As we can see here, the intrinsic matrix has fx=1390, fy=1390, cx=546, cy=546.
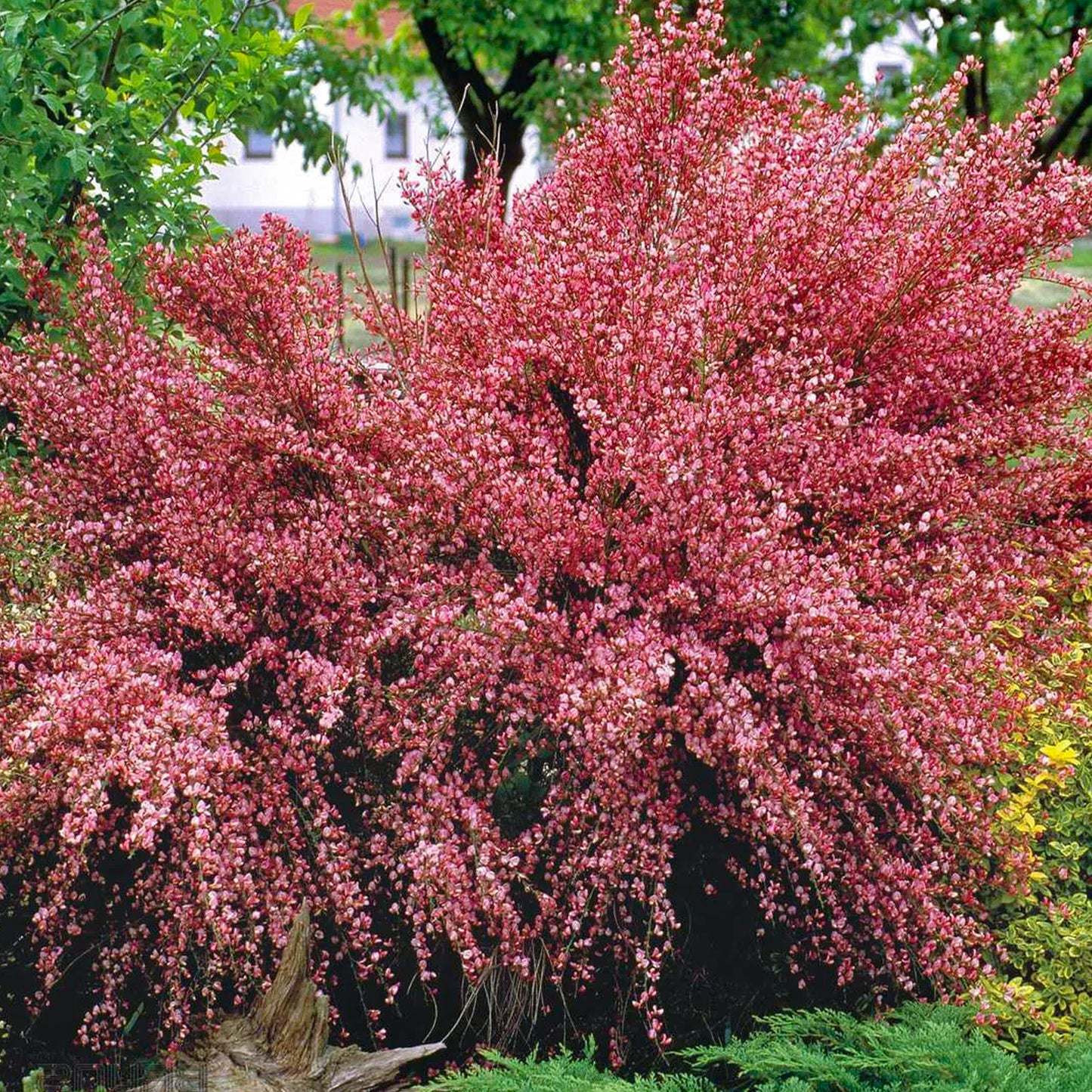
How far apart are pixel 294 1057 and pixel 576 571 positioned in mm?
1456

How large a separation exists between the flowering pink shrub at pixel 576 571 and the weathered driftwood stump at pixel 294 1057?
0.14 metres

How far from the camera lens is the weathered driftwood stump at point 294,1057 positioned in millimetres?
3529

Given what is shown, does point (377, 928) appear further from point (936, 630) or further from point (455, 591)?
point (936, 630)

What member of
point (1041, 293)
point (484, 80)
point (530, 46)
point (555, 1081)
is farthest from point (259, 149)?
point (555, 1081)

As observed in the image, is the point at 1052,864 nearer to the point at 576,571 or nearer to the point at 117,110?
the point at 576,571

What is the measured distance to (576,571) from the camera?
12.4 feet

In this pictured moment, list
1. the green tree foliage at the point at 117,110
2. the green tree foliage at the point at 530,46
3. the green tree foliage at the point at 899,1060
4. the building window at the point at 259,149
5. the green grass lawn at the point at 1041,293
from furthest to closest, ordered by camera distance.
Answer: the building window at the point at 259,149
the green grass lawn at the point at 1041,293
the green tree foliage at the point at 530,46
the green tree foliage at the point at 117,110
the green tree foliage at the point at 899,1060

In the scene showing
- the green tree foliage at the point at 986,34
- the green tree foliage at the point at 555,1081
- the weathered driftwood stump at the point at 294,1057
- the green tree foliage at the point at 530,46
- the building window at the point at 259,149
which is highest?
the building window at the point at 259,149

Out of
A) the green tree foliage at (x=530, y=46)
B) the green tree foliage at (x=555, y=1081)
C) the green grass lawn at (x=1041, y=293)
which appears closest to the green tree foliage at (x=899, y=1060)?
the green tree foliage at (x=555, y=1081)

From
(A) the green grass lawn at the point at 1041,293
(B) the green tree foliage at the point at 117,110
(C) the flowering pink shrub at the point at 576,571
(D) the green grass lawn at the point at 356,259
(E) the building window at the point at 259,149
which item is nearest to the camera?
(C) the flowering pink shrub at the point at 576,571

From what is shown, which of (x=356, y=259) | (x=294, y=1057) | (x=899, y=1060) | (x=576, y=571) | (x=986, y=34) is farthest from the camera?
(x=356, y=259)

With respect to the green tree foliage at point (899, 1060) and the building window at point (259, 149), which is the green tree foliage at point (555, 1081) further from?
the building window at point (259, 149)

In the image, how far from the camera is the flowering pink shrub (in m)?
3.52

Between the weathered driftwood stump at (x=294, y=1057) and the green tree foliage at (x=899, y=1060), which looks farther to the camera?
the weathered driftwood stump at (x=294, y=1057)
